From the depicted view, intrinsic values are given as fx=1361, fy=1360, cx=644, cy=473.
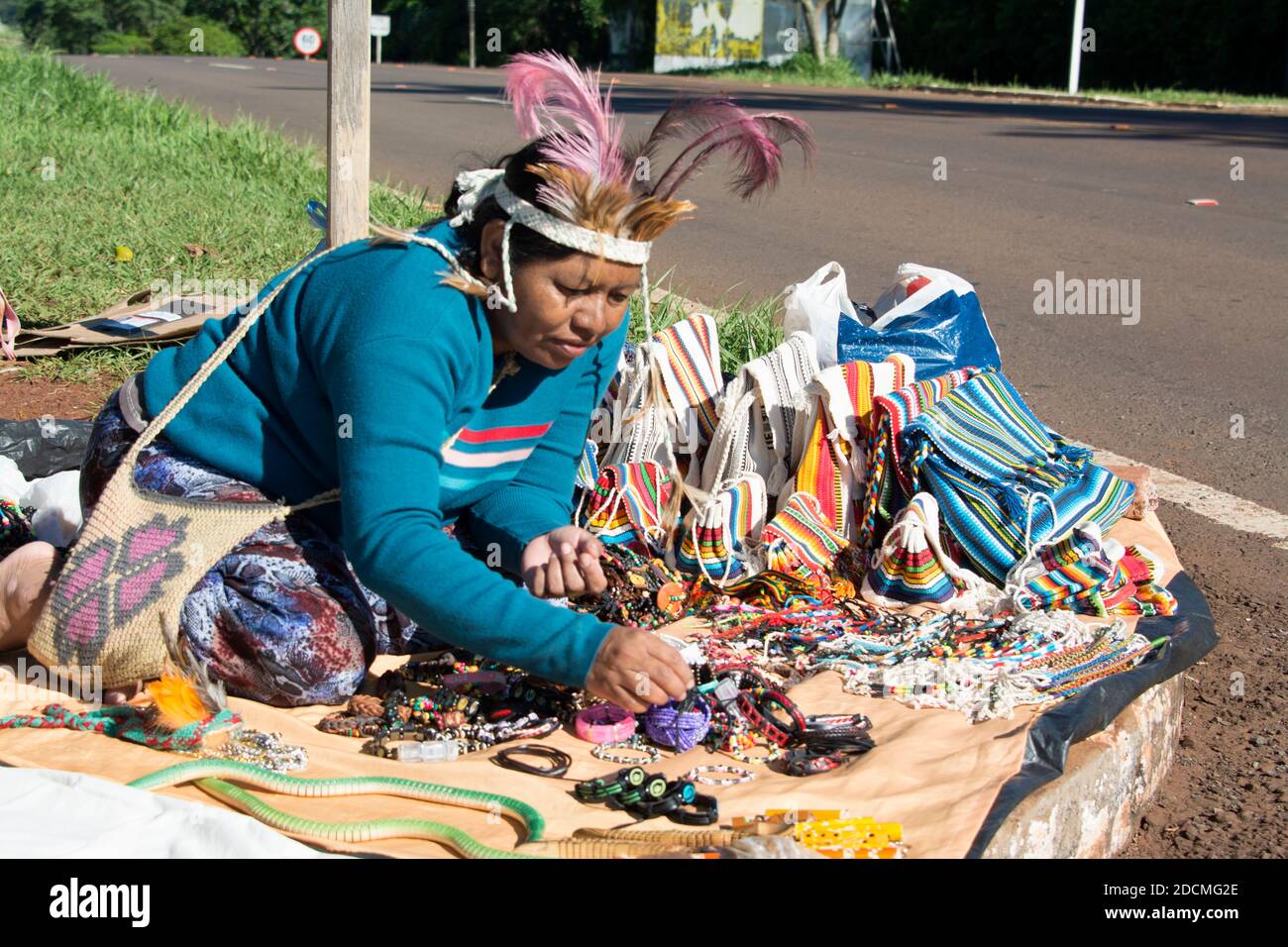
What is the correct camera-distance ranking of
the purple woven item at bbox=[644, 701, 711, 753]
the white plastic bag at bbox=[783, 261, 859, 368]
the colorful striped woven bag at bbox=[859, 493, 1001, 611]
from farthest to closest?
the white plastic bag at bbox=[783, 261, 859, 368], the colorful striped woven bag at bbox=[859, 493, 1001, 611], the purple woven item at bbox=[644, 701, 711, 753]

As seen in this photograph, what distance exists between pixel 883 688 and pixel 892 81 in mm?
25835

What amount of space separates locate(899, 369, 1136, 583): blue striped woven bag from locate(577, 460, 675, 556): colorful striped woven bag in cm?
68

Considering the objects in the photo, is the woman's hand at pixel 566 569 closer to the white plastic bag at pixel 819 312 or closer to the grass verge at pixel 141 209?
the white plastic bag at pixel 819 312

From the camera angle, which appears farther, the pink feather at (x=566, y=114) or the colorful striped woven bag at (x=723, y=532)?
the colorful striped woven bag at (x=723, y=532)

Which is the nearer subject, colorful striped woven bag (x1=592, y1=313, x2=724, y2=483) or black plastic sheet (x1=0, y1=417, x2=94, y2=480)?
colorful striped woven bag (x1=592, y1=313, x2=724, y2=483)

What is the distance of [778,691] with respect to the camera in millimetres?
2812

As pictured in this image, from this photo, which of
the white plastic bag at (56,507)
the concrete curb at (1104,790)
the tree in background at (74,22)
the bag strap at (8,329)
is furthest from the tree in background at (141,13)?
the concrete curb at (1104,790)

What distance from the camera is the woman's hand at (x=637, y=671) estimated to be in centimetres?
228

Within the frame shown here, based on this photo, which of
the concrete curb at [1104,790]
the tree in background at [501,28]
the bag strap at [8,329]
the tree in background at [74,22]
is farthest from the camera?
the tree in background at [74,22]

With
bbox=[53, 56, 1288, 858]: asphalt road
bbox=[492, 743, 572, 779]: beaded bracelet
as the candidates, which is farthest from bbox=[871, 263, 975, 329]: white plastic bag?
bbox=[492, 743, 572, 779]: beaded bracelet

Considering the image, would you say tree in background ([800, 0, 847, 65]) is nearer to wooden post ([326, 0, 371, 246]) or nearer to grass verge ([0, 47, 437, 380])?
grass verge ([0, 47, 437, 380])

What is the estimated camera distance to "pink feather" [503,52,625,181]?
245 cm

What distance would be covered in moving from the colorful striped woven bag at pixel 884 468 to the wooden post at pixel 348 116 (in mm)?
1721

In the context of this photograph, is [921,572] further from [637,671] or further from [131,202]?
[131,202]
